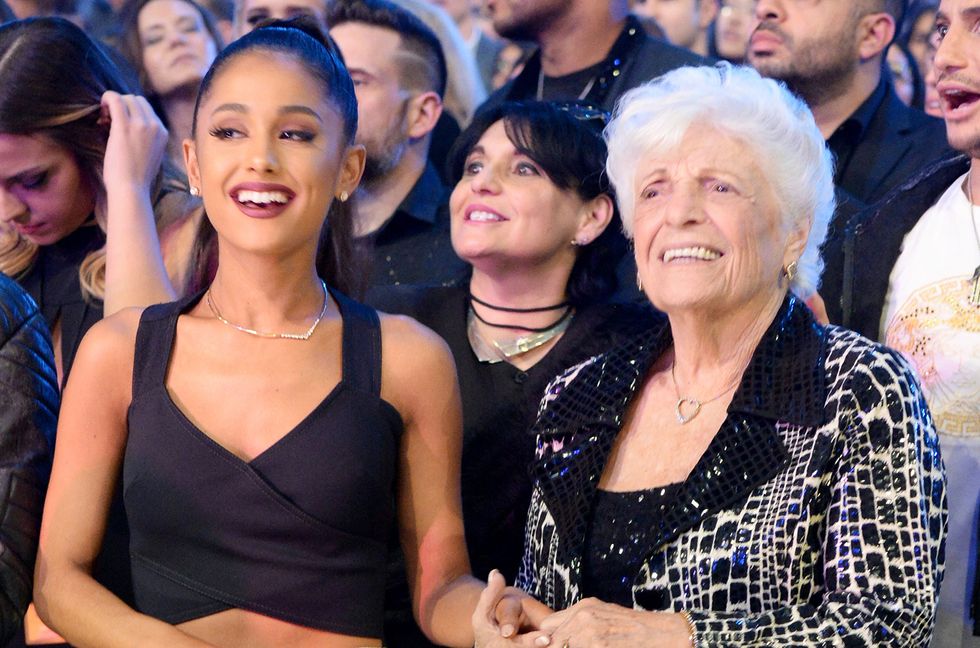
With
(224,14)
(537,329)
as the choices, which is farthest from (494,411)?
(224,14)

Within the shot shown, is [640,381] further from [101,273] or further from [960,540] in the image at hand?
[101,273]

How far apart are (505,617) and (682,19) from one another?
2905 millimetres

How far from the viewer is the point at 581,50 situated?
13.4 ft

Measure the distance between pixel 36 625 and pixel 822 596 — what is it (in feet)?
5.10

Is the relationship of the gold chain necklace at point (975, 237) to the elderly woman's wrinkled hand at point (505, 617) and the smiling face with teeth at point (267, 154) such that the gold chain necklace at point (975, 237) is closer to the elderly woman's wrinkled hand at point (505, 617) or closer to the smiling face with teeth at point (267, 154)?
the elderly woman's wrinkled hand at point (505, 617)

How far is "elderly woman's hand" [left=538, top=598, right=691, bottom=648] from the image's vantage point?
1.90 m

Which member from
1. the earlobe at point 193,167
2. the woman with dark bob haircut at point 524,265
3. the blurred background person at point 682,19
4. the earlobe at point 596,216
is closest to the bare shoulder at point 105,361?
the earlobe at point 193,167

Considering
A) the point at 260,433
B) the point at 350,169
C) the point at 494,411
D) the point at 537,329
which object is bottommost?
the point at 494,411

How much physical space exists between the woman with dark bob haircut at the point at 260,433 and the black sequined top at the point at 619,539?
0.19 metres

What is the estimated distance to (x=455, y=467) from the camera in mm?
2258

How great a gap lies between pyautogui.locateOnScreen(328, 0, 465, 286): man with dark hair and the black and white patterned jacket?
1684mm

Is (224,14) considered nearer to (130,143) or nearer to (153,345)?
(130,143)

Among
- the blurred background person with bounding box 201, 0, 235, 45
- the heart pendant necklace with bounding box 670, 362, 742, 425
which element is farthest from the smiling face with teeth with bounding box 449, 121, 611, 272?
the blurred background person with bounding box 201, 0, 235, 45

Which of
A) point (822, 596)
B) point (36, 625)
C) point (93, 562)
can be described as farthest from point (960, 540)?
point (36, 625)
